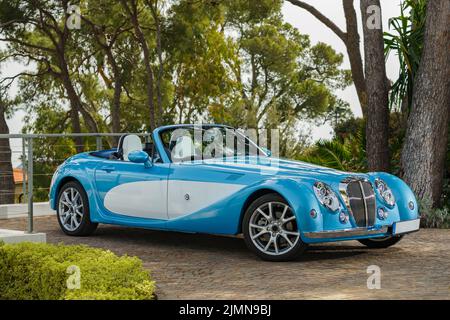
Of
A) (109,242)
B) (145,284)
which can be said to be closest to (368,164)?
(109,242)

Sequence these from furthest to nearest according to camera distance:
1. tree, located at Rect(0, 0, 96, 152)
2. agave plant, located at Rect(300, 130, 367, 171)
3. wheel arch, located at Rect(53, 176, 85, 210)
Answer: tree, located at Rect(0, 0, 96, 152)
agave plant, located at Rect(300, 130, 367, 171)
wheel arch, located at Rect(53, 176, 85, 210)

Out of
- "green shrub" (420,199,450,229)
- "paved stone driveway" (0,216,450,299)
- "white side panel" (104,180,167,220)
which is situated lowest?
"paved stone driveway" (0,216,450,299)

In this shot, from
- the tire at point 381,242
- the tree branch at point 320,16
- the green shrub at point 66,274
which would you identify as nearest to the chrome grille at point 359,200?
the tire at point 381,242

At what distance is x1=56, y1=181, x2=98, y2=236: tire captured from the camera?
12.0 meters

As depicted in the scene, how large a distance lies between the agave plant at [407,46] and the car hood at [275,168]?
553 cm

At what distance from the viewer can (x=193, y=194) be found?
10.3 meters

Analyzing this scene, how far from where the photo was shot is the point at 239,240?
1177 cm

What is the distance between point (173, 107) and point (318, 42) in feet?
51.5

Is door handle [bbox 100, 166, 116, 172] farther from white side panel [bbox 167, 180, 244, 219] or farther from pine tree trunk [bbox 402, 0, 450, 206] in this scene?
pine tree trunk [bbox 402, 0, 450, 206]

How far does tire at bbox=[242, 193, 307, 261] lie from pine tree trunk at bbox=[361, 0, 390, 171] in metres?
6.21

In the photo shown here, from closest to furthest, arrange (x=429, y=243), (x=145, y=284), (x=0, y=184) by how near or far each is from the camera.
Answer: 1. (x=145, y=284)
2. (x=429, y=243)
3. (x=0, y=184)

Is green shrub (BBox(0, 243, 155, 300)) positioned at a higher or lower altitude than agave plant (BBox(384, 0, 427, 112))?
lower

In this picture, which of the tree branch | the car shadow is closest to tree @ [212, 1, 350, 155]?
the tree branch
